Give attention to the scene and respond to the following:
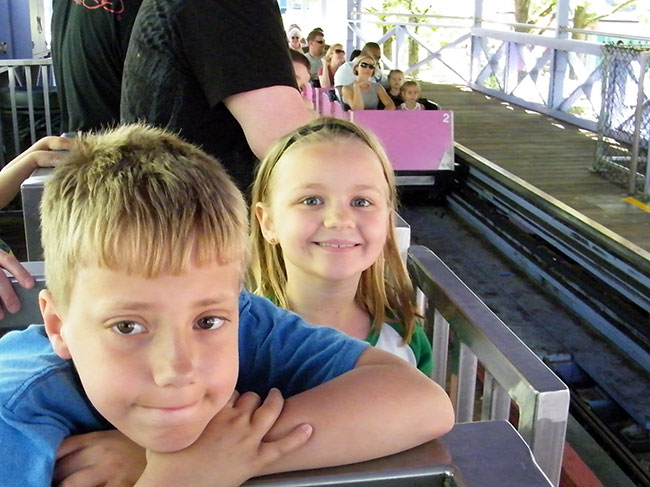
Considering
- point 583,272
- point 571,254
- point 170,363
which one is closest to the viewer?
point 170,363

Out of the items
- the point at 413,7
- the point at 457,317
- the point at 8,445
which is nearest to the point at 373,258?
the point at 457,317

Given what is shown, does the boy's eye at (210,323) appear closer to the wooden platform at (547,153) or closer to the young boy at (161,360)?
the young boy at (161,360)

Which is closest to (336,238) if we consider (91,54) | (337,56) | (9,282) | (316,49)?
(9,282)

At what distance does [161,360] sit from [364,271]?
2.54ft

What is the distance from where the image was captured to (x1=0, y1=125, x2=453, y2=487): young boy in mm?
570

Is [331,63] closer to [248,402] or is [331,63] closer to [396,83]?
[396,83]

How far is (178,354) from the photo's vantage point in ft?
1.85

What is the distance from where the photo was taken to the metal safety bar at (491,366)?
889 mm

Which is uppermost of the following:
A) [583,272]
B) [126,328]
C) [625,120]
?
[126,328]

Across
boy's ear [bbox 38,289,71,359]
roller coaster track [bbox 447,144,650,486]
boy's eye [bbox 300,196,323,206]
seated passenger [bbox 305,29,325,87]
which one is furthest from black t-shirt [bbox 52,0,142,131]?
seated passenger [bbox 305,29,325,87]

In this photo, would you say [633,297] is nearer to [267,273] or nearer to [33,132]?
[267,273]

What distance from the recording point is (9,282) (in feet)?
3.02


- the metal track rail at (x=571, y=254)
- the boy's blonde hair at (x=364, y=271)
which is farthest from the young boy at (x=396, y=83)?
the boy's blonde hair at (x=364, y=271)

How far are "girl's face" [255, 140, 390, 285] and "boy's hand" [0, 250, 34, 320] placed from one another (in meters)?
0.44
